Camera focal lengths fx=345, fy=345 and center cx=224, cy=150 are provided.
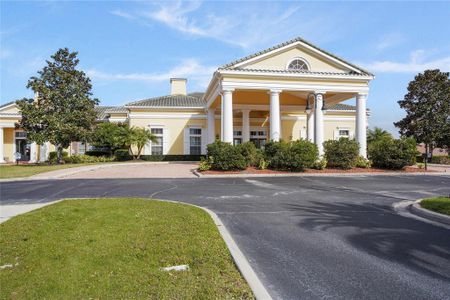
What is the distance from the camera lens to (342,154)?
2130 cm

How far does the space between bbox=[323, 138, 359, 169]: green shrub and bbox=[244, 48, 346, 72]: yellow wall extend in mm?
6033

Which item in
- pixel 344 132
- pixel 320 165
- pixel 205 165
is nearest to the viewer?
pixel 205 165

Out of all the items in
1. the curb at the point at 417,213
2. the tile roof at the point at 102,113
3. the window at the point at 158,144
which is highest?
the tile roof at the point at 102,113

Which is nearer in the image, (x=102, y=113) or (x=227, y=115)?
(x=227, y=115)

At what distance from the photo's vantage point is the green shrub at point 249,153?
2033 centimetres

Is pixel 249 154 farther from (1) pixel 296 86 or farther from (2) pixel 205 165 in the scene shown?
(1) pixel 296 86

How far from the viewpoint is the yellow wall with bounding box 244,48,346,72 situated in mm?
23922

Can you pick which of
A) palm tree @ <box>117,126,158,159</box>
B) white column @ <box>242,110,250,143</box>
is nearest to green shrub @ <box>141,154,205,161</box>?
palm tree @ <box>117,126,158,159</box>

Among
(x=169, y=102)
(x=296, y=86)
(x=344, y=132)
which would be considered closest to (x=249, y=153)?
(x=296, y=86)

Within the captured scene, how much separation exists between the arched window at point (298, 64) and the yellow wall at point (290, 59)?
27cm

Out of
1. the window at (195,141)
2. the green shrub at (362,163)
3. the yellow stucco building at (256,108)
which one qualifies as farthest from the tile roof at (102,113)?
the green shrub at (362,163)

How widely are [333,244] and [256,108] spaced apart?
26.5 m

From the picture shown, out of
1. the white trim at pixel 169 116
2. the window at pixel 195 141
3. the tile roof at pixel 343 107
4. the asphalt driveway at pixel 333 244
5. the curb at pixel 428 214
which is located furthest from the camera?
the tile roof at pixel 343 107

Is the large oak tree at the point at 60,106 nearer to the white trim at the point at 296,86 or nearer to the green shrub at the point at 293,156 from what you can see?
the white trim at the point at 296,86
